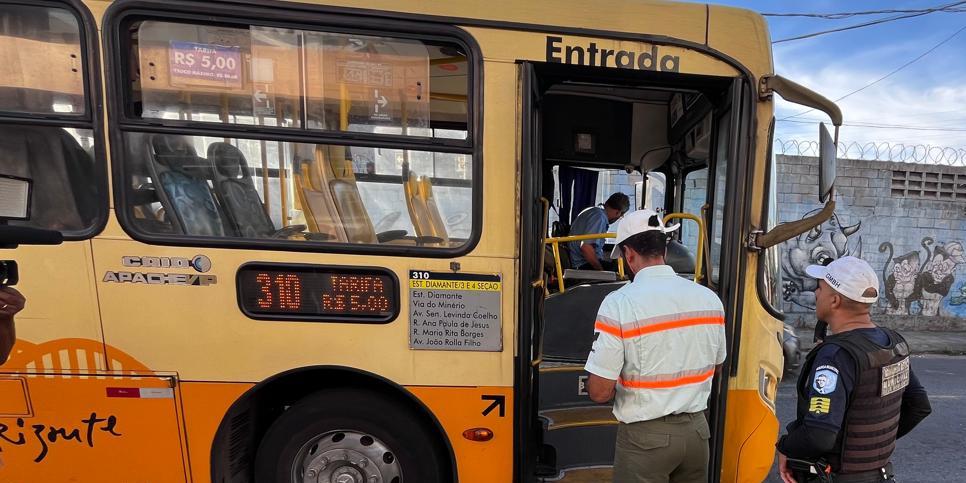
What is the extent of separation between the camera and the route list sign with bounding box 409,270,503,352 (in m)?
2.18

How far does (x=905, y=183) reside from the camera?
8.45 metres

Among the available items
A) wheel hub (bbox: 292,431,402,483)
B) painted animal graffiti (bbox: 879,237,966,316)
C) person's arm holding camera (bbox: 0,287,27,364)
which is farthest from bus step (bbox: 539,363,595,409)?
painted animal graffiti (bbox: 879,237,966,316)

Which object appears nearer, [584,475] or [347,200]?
[347,200]

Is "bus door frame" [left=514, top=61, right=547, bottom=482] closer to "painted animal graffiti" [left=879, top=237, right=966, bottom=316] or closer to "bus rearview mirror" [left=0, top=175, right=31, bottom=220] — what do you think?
"bus rearview mirror" [left=0, top=175, right=31, bottom=220]

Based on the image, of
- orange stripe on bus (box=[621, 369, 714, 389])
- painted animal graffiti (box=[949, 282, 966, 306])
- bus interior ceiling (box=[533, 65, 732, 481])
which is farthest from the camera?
painted animal graffiti (box=[949, 282, 966, 306])

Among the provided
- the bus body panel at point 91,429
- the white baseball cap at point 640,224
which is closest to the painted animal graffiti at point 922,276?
the white baseball cap at point 640,224

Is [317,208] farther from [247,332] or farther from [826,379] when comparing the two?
[826,379]

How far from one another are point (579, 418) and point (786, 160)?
789cm

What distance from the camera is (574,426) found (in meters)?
2.98

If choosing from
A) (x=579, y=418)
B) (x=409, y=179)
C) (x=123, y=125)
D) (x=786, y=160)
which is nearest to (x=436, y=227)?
(x=409, y=179)

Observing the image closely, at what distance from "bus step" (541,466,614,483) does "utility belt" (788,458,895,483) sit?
1.12 meters

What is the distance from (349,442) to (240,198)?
1.33 m

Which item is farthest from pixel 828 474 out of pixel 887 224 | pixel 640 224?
pixel 887 224

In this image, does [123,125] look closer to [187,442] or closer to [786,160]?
[187,442]
